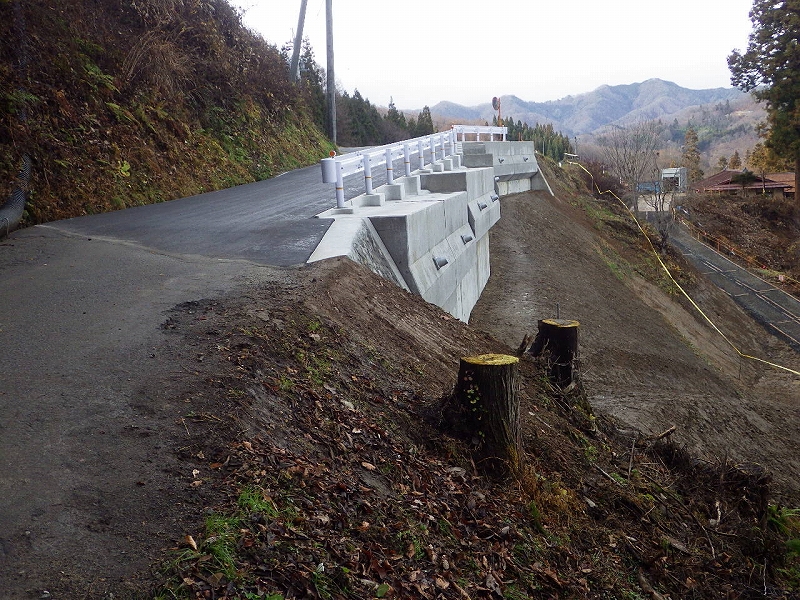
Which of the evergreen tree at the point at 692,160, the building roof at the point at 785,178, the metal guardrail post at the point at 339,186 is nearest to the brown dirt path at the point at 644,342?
the metal guardrail post at the point at 339,186

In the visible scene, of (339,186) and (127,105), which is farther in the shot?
(127,105)

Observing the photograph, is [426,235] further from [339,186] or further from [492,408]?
[492,408]

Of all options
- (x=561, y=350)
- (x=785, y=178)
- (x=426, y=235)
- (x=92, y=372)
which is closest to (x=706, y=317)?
(x=426, y=235)

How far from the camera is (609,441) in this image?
299 inches

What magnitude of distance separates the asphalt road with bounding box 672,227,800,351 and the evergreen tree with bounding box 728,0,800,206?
845 cm

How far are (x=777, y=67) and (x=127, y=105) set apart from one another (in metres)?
37.7

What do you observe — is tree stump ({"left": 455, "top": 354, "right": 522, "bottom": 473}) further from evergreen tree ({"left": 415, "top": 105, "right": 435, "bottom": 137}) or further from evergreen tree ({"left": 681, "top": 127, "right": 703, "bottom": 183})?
evergreen tree ({"left": 681, "top": 127, "right": 703, "bottom": 183})

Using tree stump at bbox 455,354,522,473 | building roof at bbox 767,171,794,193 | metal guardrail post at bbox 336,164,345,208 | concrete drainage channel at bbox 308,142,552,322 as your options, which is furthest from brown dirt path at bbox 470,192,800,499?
building roof at bbox 767,171,794,193

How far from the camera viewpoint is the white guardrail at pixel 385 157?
11398 millimetres

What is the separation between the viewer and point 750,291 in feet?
101

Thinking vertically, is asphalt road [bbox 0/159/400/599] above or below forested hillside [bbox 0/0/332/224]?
below

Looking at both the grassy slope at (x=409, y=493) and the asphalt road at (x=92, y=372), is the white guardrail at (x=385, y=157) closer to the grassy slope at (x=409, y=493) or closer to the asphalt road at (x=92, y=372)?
the asphalt road at (x=92, y=372)

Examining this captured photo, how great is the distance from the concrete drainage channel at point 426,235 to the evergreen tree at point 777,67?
27480 mm

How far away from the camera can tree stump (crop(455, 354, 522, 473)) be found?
214 inches
